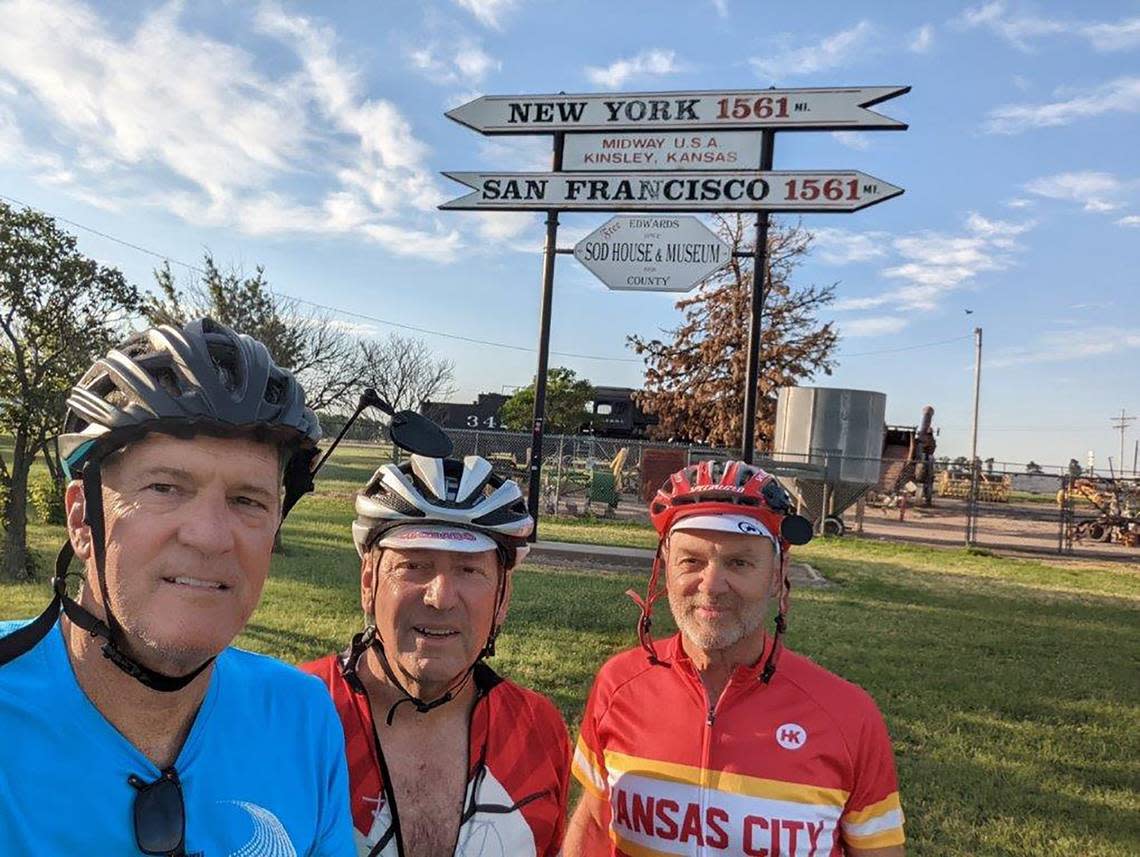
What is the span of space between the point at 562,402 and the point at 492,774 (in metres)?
40.1

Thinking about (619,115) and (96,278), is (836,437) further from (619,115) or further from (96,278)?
(96,278)

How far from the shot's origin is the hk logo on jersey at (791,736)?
7.76ft

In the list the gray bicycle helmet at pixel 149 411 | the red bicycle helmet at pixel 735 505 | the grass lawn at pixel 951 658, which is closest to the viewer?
the gray bicycle helmet at pixel 149 411

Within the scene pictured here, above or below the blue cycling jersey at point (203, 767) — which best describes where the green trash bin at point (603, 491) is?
below

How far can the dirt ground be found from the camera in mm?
20078

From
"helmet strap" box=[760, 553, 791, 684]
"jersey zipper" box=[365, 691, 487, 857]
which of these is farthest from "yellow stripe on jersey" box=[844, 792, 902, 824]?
"jersey zipper" box=[365, 691, 487, 857]

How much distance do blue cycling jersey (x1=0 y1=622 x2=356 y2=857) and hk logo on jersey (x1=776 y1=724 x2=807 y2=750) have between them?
4.32ft

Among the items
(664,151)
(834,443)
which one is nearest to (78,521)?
(664,151)

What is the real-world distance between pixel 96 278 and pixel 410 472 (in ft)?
34.8

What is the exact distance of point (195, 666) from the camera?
1.52 m

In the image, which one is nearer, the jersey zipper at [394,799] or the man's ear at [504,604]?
the jersey zipper at [394,799]

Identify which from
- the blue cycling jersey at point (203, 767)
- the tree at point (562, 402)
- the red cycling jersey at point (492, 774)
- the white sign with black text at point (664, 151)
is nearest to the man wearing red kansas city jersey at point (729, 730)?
the red cycling jersey at point (492, 774)

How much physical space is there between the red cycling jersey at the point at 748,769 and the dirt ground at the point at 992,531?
2043 centimetres

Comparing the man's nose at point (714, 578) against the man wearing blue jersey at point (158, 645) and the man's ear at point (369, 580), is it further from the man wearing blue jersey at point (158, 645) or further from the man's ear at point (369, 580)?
the man wearing blue jersey at point (158, 645)
